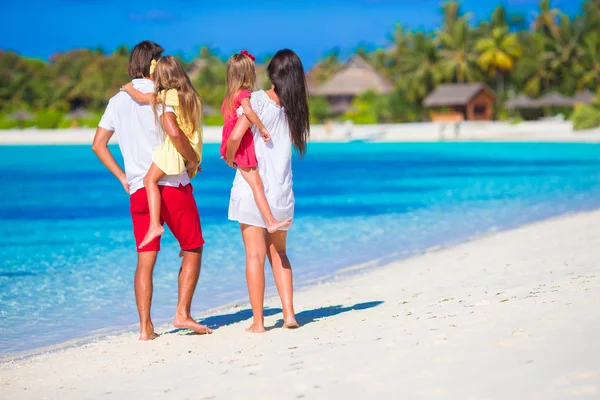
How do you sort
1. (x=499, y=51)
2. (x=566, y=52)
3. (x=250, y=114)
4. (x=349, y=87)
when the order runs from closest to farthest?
(x=250, y=114), (x=566, y=52), (x=499, y=51), (x=349, y=87)

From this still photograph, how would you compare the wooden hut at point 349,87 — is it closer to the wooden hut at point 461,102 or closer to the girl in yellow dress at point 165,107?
the wooden hut at point 461,102

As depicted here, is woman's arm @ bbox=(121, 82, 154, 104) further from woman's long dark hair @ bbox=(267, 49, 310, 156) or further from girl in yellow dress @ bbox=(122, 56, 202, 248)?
woman's long dark hair @ bbox=(267, 49, 310, 156)

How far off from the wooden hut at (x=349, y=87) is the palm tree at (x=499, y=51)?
32.2ft

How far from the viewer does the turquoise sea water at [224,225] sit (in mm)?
7504

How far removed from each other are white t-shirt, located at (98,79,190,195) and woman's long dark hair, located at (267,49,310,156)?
2.34 ft

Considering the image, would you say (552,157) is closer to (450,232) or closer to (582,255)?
(450,232)

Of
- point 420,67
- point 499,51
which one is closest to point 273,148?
point 499,51

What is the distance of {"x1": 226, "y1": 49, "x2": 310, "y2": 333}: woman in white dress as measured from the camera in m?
4.63

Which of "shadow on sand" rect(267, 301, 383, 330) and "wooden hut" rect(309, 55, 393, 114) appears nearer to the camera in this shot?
"shadow on sand" rect(267, 301, 383, 330)

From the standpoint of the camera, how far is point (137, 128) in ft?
15.5

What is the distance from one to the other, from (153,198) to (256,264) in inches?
28.8

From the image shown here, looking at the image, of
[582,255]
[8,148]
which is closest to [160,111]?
[582,255]

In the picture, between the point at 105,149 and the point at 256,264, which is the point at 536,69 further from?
the point at 105,149

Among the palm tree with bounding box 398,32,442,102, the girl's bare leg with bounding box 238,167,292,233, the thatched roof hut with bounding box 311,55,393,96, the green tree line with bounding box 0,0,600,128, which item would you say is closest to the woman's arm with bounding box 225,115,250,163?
the girl's bare leg with bounding box 238,167,292,233
